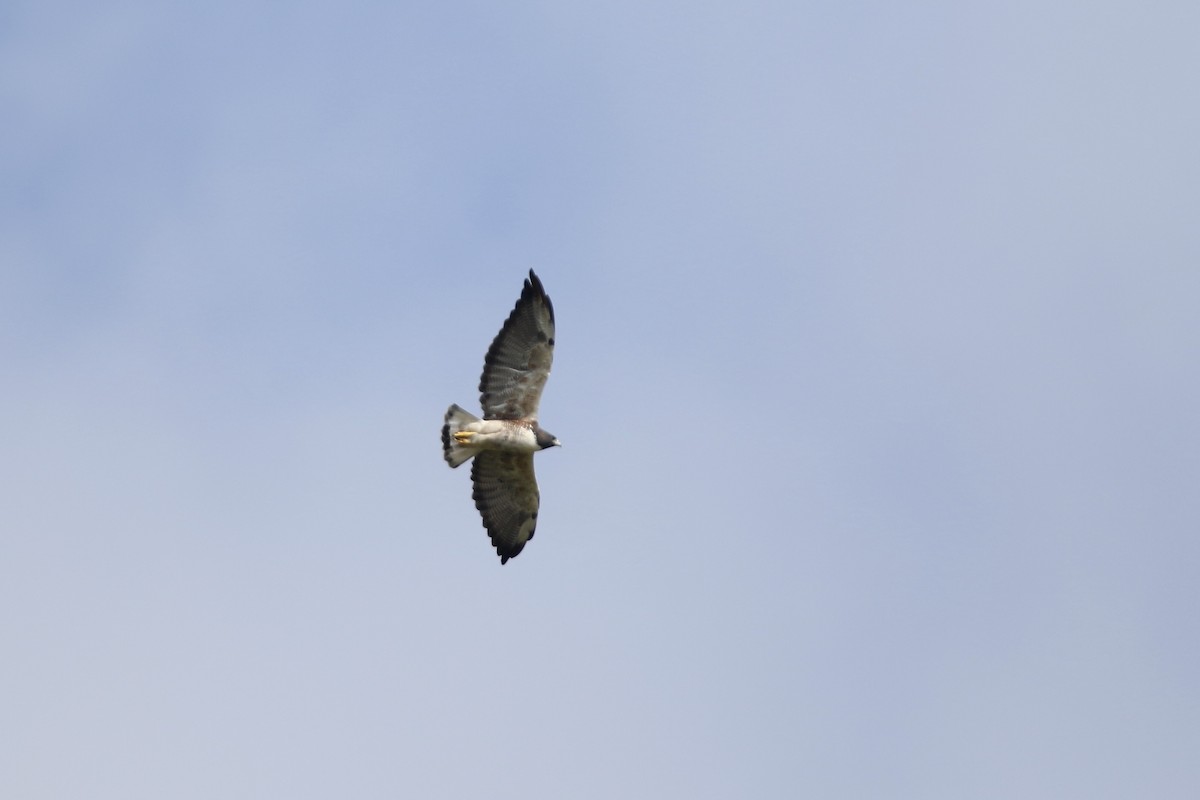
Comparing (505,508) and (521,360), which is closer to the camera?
(521,360)

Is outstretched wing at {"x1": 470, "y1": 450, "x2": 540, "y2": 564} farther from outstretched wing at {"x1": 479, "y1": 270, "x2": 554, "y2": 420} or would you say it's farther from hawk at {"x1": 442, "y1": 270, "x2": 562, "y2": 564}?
outstretched wing at {"x1": 479, "y1": 270, "x2": 554, "y2": 420}

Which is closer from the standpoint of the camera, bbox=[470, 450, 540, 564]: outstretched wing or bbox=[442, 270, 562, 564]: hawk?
bbox=[442, 270, 562, 564]: hawk

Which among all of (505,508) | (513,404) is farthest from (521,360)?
(505,508)

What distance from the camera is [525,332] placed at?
3681 cm

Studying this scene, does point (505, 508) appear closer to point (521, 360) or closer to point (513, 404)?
point (513, 404)

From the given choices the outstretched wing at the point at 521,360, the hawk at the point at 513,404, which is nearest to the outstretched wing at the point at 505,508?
the hawk at the point at 513,404

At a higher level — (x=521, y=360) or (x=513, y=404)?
(x=521, y=360)

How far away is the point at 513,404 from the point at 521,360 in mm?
736

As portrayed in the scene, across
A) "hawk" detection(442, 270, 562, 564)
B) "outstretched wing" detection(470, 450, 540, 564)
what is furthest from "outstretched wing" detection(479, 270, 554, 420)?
"outstretched wing" detection(470, 450, 540, 564)

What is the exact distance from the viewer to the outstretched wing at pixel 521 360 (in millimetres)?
36719

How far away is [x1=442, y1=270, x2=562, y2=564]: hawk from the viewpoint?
36750 millimetres

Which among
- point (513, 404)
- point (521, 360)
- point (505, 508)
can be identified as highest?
point (521, 360)

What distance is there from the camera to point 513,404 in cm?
3719

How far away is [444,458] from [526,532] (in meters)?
1.98
